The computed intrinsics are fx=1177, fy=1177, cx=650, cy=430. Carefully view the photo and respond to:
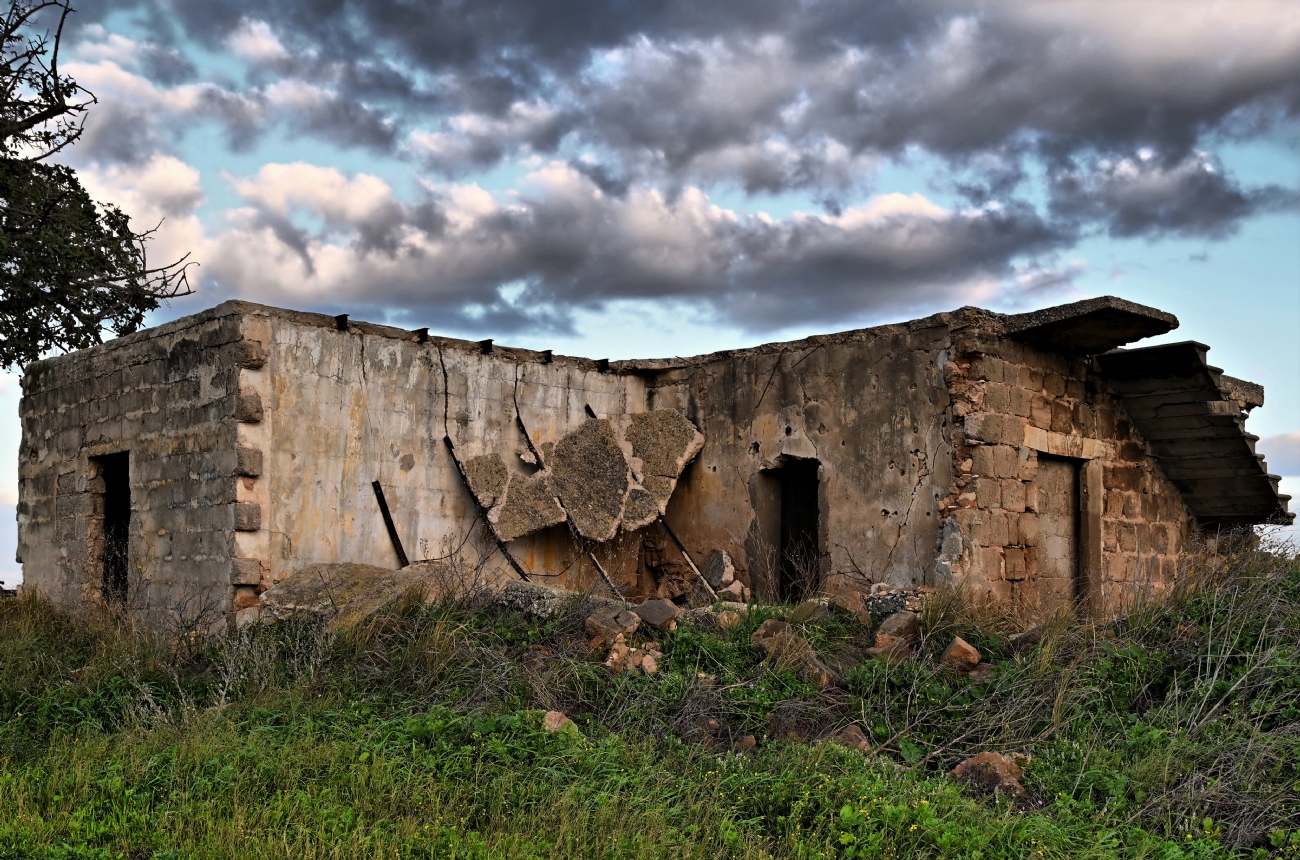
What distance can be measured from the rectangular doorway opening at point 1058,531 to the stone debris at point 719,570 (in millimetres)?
2817

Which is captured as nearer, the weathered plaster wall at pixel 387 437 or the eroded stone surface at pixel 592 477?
the weathered plaster wall at pixel 387 437

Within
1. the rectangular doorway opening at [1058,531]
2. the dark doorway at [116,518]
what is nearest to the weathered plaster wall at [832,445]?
the rectangular doorway opening at [1058,531]

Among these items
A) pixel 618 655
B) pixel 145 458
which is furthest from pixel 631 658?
pixel 145 458

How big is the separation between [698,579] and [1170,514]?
5040 millimetres

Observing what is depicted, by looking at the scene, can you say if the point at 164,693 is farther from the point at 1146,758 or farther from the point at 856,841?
the point at 1146,758

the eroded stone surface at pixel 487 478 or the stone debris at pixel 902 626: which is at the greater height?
the eroded stone surface at pixel 487 478

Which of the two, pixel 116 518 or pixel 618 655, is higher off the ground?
pixel 116 518

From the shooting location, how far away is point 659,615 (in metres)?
7.85

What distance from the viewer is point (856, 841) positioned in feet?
16.4

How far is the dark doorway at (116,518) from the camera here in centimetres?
1097

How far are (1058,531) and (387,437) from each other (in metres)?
6.15

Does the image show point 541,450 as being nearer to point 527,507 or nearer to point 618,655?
point 527,507

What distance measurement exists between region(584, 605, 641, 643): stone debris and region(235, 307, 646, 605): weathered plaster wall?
56.1 inches

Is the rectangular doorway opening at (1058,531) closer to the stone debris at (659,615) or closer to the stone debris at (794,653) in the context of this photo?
the stone debris at (794,653)
